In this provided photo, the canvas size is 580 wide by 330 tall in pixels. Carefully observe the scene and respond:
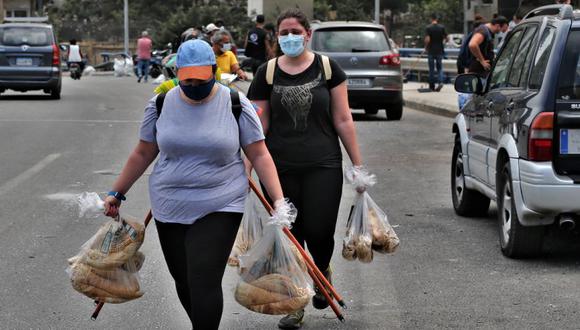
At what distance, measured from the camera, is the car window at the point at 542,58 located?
8016 millimetres

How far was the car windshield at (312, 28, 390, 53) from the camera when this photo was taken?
67.7ft

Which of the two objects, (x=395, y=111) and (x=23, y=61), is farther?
(x=23, y=61)

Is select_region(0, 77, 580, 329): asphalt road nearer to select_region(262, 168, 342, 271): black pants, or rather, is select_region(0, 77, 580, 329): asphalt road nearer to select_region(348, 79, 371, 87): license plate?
select_region(262, 168, 342, 271): black pants

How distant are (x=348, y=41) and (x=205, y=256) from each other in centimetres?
1594

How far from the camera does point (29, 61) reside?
27.1 m

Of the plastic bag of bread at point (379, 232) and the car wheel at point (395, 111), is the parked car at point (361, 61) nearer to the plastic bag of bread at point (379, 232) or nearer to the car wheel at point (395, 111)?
the car wheel at point (395, 111)

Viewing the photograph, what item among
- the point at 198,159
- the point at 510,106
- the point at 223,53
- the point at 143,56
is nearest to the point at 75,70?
the point at 143,56

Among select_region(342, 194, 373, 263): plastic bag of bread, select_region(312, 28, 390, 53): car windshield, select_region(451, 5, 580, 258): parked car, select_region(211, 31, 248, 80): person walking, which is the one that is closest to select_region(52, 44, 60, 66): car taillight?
select_region(312, 28, 390, 53): car windshield

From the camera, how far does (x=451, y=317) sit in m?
6.63

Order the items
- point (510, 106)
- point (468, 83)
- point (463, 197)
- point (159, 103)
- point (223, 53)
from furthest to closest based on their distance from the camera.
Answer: point (223, 53) < point (463, 197) < point (468, 83) < point (510, 106) < point (159, 103)

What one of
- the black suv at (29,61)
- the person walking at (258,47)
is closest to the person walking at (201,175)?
the person walking at (258,47)

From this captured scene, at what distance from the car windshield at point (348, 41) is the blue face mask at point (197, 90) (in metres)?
15.3

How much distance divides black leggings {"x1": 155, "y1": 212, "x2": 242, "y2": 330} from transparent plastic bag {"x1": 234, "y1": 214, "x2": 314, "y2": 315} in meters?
0.30

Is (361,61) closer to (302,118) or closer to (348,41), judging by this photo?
(348,41)
